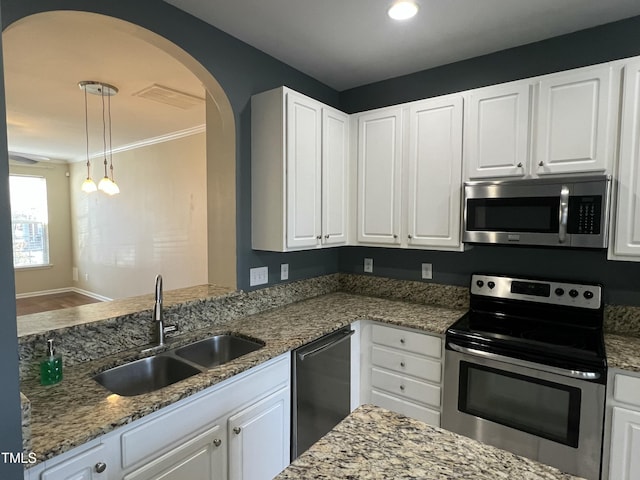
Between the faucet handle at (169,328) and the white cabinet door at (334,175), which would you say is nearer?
the faucet handle at (169,328)

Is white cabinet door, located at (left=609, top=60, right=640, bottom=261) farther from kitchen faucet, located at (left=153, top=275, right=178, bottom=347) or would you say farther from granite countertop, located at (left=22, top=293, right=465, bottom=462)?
kitchen faucet, located at (left=153, top=275, right=178, bottom=347)

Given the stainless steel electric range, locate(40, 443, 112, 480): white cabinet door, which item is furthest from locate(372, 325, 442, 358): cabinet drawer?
locate(40, 443, 112, 480): white cabinet door

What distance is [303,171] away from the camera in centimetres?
229

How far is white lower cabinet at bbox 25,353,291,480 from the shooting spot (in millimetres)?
1106

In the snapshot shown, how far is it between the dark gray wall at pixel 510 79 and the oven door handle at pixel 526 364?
27.0 inches

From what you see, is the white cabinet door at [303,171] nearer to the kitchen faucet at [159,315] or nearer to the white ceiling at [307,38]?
the white ceiling at [307,38]

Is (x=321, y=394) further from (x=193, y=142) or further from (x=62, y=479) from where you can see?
(x=193, y=142)

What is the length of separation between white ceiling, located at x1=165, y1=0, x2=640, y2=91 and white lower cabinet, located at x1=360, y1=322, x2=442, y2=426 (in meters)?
1.86

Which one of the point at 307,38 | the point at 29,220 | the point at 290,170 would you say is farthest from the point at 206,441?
the point at 29,220

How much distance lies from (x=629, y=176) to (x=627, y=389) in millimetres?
1037

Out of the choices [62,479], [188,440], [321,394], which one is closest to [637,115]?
[321,394]

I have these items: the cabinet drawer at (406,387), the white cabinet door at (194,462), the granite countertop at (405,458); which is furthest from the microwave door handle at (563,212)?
the white cabinet door at (194,462)

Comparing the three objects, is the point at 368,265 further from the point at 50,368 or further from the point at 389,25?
the point at 50,368

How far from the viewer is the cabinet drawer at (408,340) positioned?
2152 mm
